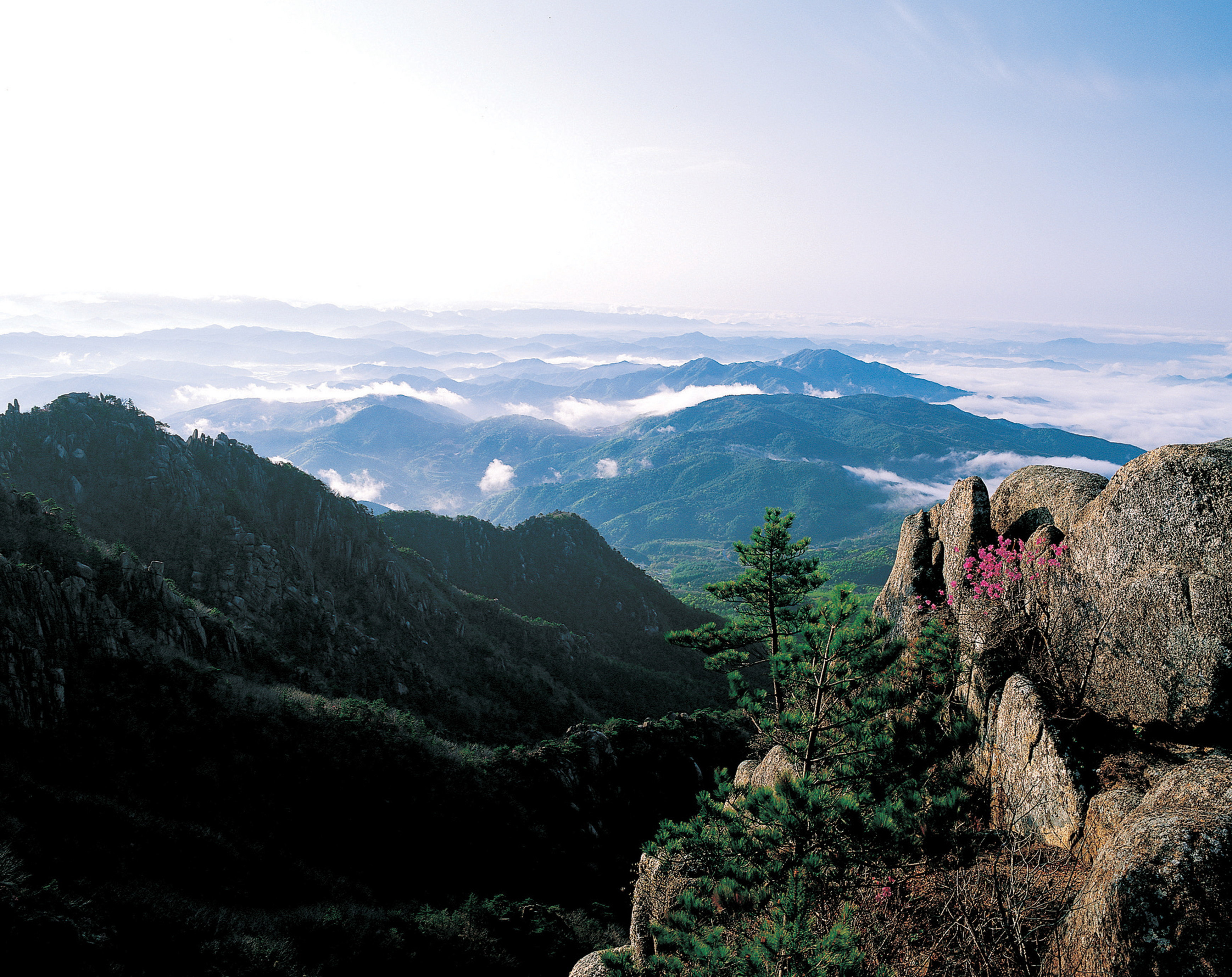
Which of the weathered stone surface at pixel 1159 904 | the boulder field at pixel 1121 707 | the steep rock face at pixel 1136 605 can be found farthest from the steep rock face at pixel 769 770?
the weathered stone surface at pixel 1159 904

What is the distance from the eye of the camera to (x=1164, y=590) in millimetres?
13430

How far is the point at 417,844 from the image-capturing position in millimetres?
28828

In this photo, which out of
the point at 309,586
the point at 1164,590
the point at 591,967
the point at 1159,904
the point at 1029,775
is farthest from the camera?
the point at 309,586

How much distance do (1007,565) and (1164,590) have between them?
12.3 ft

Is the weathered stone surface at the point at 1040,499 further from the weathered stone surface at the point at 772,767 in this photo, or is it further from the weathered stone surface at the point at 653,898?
the weathered stone surface at the point at 653,898

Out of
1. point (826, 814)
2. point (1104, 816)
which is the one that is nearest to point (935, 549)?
point (1104, 816)

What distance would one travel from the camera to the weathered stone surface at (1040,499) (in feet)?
58.7

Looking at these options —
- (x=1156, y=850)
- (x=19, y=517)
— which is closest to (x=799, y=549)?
(x=1156, y=850)

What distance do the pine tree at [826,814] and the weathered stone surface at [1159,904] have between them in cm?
330

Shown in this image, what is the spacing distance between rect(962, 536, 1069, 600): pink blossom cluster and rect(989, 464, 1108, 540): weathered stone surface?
1066mm

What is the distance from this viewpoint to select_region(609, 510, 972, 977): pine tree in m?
11.9

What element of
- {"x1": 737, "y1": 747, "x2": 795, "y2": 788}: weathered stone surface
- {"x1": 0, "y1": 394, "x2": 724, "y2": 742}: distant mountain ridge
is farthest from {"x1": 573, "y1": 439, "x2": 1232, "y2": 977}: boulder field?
{"x1": 0, "y1": 394, "x2": 724, "y2": 742}: distant mountain ridge

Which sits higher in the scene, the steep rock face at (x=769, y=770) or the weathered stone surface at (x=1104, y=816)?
the weathered stone surface at (x=1104, y=816)

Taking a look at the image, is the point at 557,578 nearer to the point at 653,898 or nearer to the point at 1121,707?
the point at 653,898
